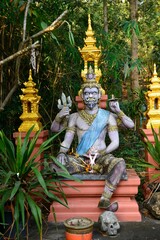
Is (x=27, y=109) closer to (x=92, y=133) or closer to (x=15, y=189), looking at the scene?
(x=92, y=133)

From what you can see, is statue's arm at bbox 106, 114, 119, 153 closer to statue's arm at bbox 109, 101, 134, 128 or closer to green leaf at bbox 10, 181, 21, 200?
statue's arm at bbox 109, 101, 134, 128

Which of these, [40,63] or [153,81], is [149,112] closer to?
[153,81]

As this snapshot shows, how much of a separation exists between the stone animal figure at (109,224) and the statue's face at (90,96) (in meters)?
1.51

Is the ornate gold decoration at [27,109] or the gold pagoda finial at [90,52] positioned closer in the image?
the ornate gold decoration at [27,109]

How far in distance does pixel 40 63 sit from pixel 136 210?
375 cm

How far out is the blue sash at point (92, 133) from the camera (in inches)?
172

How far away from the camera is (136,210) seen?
12.9 feet

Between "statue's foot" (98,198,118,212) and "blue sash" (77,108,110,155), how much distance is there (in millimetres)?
825

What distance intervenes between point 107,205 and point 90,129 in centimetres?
109

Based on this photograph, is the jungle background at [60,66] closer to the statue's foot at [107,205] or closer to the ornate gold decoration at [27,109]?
the ornate gold decoration at [27,109]

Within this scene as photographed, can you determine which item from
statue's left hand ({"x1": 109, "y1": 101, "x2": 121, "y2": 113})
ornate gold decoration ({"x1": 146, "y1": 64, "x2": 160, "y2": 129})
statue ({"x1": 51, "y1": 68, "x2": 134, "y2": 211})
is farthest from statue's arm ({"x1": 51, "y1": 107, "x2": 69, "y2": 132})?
ornate gold decoration ({"x1": 146, "y1": 64, "x2": 160, "y2": 129})

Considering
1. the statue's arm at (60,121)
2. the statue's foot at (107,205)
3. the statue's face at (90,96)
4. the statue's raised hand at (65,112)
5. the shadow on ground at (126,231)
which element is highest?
the statue's face at (90,96)

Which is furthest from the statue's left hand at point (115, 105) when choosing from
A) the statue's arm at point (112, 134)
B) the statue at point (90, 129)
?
the statue's arm at point (112, 134)

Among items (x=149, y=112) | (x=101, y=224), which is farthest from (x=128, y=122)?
(x=101, y=224)
